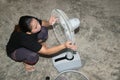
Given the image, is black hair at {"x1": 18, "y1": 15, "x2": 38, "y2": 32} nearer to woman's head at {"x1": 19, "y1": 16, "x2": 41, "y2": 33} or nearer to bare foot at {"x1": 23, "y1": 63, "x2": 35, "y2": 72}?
woman's head at {"x1": 19, "y1": 16, "x2": 41, "y2": 33}

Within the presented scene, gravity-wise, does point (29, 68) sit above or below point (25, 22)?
below

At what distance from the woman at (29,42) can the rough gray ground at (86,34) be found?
0.16m

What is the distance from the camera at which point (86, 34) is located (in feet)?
7.14

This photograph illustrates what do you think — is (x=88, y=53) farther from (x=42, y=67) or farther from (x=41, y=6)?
(x=41, y=6)

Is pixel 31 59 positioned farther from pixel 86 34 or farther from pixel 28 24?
pixel 86 34

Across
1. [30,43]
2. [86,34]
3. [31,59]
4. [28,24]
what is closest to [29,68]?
[31,59]

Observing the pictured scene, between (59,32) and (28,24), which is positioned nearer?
(28,24)

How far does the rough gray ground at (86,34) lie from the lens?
1.98 meters

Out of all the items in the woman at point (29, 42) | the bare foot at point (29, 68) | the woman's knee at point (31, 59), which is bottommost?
the bare foot at point (29, 68)

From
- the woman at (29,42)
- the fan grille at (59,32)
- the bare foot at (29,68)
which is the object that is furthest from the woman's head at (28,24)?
the bare foot at (29,68)

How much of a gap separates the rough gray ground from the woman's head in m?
0.44

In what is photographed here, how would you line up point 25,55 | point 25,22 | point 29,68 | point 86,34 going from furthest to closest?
point 86,34 < point 29,68 < point 25,55 < point 25,22

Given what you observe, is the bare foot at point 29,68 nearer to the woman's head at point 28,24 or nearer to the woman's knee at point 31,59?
the woman's knee at point 31,59

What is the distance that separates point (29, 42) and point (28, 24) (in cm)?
14
